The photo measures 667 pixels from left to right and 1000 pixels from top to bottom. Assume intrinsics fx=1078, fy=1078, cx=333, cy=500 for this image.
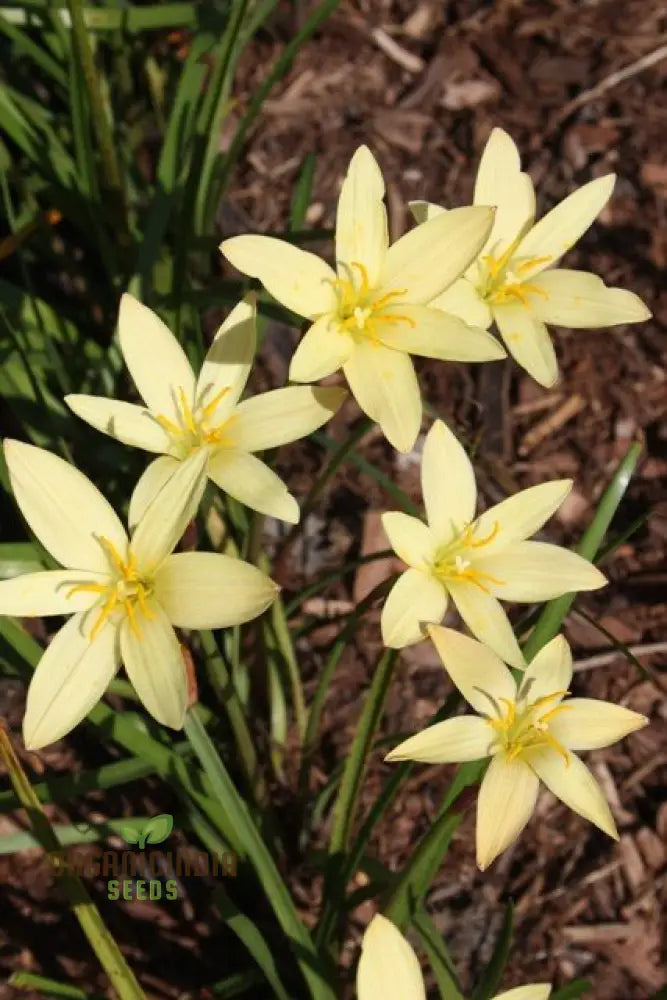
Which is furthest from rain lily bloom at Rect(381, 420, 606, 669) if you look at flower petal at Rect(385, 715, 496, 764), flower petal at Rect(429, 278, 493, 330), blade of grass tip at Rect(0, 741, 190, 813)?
blade of grass tip at Rect(0, 741, 190, 813)

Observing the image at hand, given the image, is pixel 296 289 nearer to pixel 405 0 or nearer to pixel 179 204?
pixel 179 204

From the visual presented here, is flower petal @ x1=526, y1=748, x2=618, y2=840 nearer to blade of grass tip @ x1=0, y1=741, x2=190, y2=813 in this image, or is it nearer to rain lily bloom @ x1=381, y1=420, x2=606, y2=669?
rain lily bloom @ x1=381, y1=420, x2=606, y2=669

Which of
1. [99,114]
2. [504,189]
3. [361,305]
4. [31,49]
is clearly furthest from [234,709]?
[31,49]

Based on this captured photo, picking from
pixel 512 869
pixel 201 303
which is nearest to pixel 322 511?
pixel 201 303

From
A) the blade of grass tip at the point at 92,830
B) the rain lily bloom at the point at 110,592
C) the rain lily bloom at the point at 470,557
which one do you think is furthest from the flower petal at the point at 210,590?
the blade of grass tip at the point at 92,830

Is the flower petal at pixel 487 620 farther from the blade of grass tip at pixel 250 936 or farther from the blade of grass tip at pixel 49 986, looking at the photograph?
the blade of grass tip at pixel 49 986

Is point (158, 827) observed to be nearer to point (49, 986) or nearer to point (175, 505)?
point (49, 986)
